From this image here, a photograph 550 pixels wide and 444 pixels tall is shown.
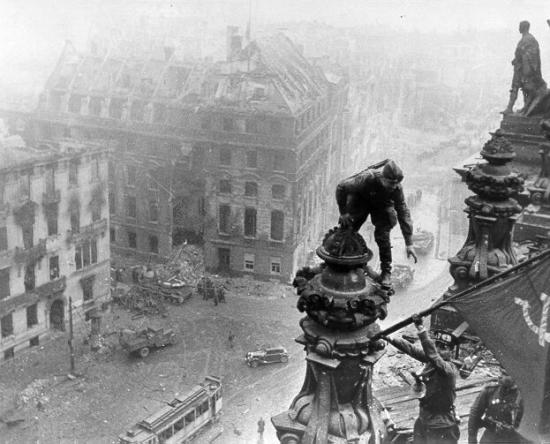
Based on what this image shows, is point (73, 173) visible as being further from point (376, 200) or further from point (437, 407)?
point (376, 200)

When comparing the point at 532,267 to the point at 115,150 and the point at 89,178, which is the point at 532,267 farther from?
the point at 115,150

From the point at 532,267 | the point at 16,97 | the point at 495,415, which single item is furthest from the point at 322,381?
the point at 16,97

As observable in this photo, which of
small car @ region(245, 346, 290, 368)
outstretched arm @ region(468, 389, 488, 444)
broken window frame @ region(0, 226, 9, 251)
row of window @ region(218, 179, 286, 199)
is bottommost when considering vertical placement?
small car @ region(245, 346, 290, 368)

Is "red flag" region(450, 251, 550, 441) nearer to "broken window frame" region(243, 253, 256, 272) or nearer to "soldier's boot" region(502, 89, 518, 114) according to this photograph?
"soldier's boot" region(502, 89, 518, 114)

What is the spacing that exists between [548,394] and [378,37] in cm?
9527

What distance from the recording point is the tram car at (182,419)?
1216 inches

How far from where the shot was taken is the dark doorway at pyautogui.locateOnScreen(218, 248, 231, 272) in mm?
55781

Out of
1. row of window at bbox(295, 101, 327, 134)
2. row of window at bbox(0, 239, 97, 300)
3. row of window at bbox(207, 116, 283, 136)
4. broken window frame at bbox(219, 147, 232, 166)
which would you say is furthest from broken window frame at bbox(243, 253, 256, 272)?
row of window at bbox(0, 239, 97, 300)

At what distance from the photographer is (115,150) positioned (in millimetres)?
55875

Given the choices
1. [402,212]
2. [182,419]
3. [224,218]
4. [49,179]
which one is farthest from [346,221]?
[224,218]

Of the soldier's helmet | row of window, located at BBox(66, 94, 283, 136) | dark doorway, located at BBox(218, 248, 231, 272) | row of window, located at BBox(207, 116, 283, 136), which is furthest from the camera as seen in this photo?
dark doorway, located at BBox(218, 248, 231, 272)

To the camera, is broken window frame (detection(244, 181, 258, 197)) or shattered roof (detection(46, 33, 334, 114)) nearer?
shattered roof (detection(46, 33, 334, 114))

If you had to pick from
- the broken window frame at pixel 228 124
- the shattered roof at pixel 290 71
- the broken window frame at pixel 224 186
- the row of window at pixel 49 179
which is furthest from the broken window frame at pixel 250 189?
the row of window at pixel 49 179

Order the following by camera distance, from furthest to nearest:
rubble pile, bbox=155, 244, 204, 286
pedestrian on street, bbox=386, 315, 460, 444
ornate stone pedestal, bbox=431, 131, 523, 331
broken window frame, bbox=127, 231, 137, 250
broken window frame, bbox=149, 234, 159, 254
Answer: broken window frame, bbox=127, 231, 137, 250, broken window frame, bbox=149, 234, 159, 254, rubble pile, bbox=155, 244, 204, 286, ornate stone pedestal, bbox=431, 131, 523, 331, pedestrian on street, bbox=386, 315, 460, 444
